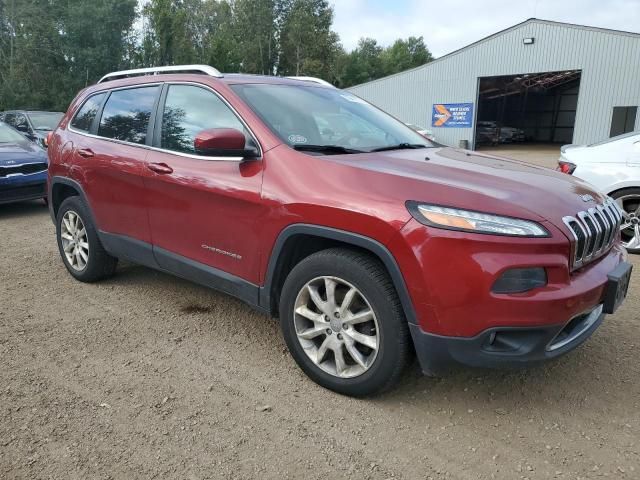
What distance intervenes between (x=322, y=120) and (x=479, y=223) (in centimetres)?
148

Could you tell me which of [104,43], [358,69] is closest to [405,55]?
[358,69]

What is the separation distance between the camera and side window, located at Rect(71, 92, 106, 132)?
172 inches

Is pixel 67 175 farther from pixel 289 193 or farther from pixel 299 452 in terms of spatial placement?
pixel 299 452

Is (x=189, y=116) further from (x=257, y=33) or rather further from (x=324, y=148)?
(x=257, y=33)

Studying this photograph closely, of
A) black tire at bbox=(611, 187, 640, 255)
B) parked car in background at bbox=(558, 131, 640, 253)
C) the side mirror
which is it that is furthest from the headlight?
black tire at bbox=(611, 187, 640, 255)

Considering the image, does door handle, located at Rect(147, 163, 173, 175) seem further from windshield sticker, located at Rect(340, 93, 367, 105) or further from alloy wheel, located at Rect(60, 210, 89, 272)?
windshield sticker, located at Rect(340, 93, 367, 105)

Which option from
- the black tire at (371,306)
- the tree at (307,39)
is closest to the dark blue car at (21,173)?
the black tire at (371,306)

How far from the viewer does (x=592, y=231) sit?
8.39 feet

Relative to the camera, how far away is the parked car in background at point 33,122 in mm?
11898

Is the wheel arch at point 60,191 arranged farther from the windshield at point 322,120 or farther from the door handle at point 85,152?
the windshield at point 322,120

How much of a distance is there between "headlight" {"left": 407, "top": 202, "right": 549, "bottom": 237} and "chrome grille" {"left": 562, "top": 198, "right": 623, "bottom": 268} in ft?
0.80

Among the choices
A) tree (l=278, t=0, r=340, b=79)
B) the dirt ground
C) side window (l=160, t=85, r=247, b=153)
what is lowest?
the dirt ground

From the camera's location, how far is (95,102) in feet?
14.5

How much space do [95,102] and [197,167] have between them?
5.90 ft
